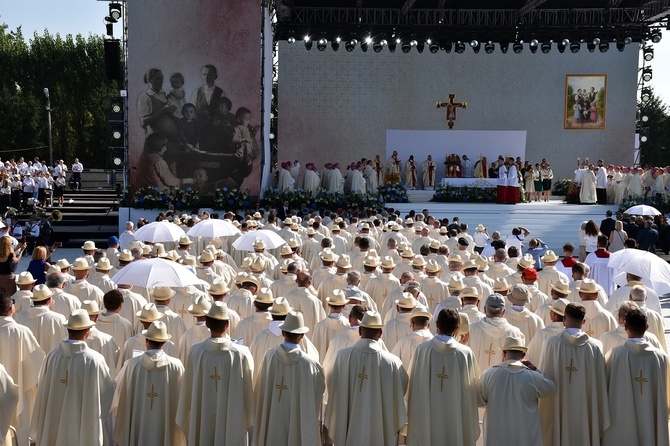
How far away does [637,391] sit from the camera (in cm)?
754

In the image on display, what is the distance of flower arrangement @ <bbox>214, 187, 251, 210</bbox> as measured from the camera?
27.6 m

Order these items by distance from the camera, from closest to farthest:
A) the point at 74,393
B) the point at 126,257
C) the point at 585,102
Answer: the point at 74,393 → the point at 126,257 → the point at 585,102

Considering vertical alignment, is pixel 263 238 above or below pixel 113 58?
below

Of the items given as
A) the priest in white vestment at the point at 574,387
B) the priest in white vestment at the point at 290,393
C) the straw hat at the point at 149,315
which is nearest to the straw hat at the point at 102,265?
the straw hat at the point at 149,315

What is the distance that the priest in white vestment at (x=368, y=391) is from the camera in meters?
7.33

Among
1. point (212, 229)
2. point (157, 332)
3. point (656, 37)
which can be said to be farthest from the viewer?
point (656, 37)

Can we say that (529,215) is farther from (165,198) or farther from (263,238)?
(263,238)

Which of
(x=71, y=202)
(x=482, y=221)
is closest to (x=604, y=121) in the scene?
(x=482, y=221)

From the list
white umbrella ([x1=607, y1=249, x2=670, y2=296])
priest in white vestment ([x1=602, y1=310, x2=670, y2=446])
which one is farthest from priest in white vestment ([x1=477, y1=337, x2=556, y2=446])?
white umbrella ([x1=607, y1=249, x2=670, y2=296])

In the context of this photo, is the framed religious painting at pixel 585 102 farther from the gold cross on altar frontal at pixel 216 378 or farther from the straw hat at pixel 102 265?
the gold cross on altar frontal at pixel 216 378

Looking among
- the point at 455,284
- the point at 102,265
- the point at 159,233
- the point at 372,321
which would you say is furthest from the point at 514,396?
the point at 159,233

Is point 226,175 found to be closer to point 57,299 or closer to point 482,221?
point 482,221

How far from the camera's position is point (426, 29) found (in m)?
34.5

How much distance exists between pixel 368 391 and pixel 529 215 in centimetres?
2231
